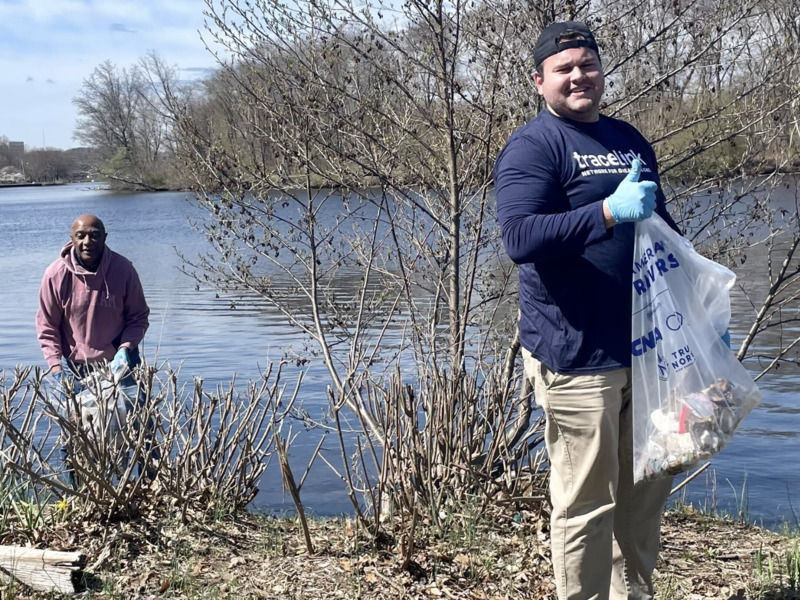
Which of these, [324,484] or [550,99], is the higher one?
[550,99]

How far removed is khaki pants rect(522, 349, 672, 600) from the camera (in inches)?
120

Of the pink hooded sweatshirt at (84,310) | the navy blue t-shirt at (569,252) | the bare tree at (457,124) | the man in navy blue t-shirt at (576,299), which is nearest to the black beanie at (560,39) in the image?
the man in navy blue t-shirt at (576,299)

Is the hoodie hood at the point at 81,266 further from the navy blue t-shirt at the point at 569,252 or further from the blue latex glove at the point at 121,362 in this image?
the navy blue t-shirt at the point at 569,252

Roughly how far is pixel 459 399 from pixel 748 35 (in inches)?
105

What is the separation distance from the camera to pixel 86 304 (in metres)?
5.98

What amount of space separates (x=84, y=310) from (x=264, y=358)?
21.2 feet

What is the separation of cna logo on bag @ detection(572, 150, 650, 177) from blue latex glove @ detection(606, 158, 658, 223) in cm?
20

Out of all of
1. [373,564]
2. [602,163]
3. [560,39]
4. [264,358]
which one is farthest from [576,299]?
[264,358]

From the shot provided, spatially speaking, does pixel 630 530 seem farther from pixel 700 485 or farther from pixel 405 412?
pixel 700 485

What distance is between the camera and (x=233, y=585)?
3865 mm

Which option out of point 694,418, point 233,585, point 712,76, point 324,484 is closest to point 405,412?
point 233,585

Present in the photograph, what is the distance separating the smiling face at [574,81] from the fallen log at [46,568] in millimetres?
2614

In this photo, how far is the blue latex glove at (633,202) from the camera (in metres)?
2.80

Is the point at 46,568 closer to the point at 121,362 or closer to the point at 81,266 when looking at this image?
the point at 121,362
